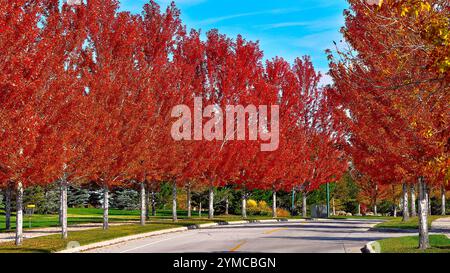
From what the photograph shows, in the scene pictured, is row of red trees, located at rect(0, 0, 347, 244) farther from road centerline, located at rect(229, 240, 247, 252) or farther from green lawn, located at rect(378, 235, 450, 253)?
green lawn, located at rect(378, 235, 450, 253)

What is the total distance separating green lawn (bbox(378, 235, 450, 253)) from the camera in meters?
19.3

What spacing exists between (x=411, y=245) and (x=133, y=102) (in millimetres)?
15238

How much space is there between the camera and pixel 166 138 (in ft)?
121

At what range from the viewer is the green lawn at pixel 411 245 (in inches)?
760

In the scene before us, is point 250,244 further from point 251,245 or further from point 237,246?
point 237,246

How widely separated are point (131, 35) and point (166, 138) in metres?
Answer: 7.80

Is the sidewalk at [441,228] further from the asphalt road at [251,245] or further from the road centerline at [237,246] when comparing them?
the road centerline at [237,246]

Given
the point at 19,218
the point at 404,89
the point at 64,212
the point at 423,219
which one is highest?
the point at 404,89

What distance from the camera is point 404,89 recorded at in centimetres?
1568

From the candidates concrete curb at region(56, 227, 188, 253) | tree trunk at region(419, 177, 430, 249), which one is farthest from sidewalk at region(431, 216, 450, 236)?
concrete curb at region(56, 227, 188, 253)

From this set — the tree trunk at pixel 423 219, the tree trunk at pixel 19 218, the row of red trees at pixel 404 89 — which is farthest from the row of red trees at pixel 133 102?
the tree trunk at pixel 423 219

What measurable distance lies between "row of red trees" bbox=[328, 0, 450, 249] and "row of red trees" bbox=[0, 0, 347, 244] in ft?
32.2

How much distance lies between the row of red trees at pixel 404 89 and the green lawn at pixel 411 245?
0.62 metres

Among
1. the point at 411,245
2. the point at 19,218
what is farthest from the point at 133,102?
the point at 411,245
